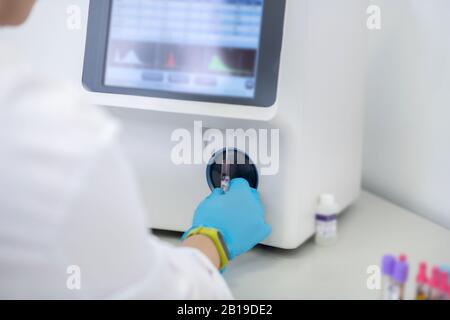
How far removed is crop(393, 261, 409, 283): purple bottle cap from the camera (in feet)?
1.95

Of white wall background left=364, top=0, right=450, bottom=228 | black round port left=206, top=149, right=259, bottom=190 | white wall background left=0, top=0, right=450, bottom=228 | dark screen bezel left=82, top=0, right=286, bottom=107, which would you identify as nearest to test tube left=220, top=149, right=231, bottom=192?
black round port left=206, top=149, right=259, bottom=190

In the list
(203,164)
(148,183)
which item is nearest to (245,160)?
(203,164)

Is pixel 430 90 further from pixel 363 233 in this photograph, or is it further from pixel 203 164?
pixel 203 164

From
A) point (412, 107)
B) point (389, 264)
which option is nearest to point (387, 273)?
point (389, 264)

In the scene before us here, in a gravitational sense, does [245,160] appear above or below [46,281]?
above

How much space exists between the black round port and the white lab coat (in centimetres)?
35

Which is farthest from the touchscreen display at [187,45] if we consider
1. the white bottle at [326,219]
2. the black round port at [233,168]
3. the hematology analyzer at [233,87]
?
the white bottle at [326,219]

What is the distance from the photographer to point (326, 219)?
89cm

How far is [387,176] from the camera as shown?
1143 mm

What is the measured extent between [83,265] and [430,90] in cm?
73

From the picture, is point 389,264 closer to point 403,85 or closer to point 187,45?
point 187,45

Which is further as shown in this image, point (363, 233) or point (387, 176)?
point (387, 176)

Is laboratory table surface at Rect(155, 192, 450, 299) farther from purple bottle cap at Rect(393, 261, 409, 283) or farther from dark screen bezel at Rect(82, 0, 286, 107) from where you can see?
dark screen bezel at Rect(82, 0, 286, 107)
